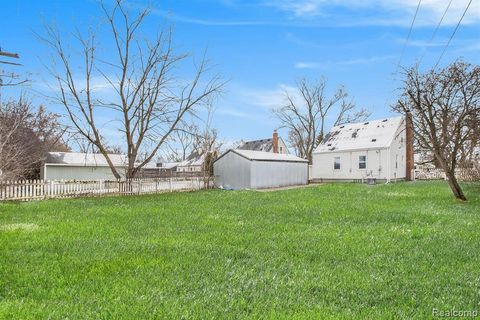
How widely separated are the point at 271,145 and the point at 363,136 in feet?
54.0

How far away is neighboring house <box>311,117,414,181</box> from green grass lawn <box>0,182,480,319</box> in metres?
21.1

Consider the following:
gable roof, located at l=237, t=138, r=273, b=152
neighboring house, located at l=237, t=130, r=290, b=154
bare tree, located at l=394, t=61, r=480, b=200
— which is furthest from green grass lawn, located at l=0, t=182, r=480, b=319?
gable roof, located at l=237, t=138, r=273, b=152

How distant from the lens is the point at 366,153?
30750 millimetres

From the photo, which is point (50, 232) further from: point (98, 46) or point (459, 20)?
point (98, 46)

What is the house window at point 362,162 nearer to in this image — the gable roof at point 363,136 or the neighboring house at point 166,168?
the gable roof at point 363,136

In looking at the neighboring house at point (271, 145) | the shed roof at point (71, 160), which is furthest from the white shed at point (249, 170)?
the neighboring house at point (271, 145)

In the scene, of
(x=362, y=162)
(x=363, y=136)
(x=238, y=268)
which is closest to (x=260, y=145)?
(x=363, y=136)

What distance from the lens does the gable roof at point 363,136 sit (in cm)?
3033

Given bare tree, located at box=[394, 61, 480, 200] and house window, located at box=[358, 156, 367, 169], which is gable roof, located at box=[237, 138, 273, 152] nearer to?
house window, located at box=[358, 156, 367, 169]

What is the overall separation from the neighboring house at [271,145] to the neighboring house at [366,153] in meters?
9.44

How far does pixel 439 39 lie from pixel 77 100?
19495mm

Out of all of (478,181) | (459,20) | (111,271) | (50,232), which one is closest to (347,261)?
(111,271)

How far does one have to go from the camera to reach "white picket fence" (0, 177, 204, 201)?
1739 cm

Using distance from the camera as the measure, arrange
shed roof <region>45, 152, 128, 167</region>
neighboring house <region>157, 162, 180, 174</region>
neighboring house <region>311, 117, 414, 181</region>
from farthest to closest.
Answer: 1. neighboring house <region>157, 162, 180, 174</region>
2. shed roof <region>45, 152, 128, 167</region>
3. neighboring house <region>311, 117, 414, 181</region>
